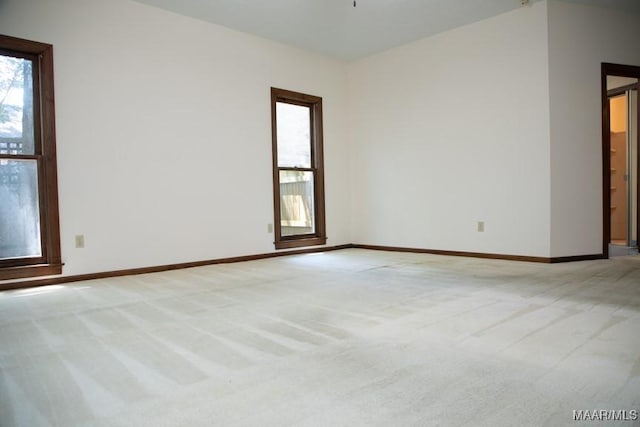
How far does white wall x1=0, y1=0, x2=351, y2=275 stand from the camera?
12.0ft

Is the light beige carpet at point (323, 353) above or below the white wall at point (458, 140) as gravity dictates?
below

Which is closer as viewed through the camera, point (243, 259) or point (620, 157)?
point (243, 259)

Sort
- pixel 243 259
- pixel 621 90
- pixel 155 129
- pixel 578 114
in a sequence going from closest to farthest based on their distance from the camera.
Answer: pixel 155 129 < pixel 578 114 < pixel 243 259 < pixel 621 90

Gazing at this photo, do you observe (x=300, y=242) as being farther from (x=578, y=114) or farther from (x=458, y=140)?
(x=578, y=114)

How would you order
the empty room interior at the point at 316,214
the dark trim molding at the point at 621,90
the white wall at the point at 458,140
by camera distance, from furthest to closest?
the dark trim molding at the point at 621,90 < the white wall at the point at 458,140 < the empty room interior at the point at 316,214

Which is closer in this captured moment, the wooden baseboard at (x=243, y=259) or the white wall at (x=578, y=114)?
the wooden baseboard at (x=243, y=259)

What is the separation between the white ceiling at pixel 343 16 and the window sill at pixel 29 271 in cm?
263

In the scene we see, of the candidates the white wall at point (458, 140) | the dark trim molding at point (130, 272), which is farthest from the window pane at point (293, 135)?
the dark trim molding at point (130, 272)

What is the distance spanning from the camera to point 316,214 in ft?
18.8

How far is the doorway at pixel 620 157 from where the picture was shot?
4.46 meters

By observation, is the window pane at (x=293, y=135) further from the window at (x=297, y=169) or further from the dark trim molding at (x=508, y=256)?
the dark trim molding at (x=508, y=256)

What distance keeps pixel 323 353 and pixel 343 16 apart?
3795 millimetres

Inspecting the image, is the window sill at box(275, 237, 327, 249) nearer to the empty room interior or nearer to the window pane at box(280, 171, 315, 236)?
the empty room interior

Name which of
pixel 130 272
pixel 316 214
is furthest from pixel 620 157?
pixel 130 272
